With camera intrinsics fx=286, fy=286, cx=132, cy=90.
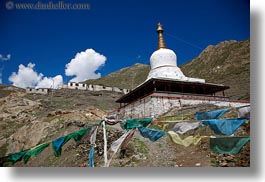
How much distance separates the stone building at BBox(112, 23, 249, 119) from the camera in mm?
9406

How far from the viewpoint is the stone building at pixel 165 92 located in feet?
30.9

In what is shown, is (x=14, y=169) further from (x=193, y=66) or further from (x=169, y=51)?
(x=193, y=66)

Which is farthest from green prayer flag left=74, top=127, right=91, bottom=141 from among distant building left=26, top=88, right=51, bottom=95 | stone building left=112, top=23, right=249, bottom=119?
distant building left=26, top=88, right=51, bottom=95

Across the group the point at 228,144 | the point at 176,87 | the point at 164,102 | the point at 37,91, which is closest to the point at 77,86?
the point at 37,91

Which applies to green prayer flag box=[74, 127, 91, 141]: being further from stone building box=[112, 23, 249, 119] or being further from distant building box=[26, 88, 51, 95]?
distant building box=[26, 88, 51, 95]

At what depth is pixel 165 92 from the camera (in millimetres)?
9617

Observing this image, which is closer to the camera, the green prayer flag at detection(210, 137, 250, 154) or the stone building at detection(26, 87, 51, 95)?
the green prayer flag at detection(210, 137, 250, 154)

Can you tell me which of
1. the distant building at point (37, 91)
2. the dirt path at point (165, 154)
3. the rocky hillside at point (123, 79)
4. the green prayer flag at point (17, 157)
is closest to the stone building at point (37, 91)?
the distant building at point (37, 91)

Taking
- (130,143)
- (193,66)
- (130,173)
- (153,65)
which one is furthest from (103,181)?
(193,66)

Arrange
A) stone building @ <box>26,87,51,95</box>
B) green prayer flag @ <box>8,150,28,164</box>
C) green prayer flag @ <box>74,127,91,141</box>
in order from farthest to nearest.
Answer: stone building @ <box>26,87,51,95</box> < green prayer flag @ <box>8,150,28,164</box> < green prayer flag @ <box>74,127,91,141</box>

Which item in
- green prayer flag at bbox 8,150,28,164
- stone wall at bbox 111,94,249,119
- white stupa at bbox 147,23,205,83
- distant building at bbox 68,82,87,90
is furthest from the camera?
distant building at bbox 68,82,87,90

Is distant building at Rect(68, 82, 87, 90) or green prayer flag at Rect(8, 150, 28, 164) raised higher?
distant building at Rect(68, 82, 87, 90)

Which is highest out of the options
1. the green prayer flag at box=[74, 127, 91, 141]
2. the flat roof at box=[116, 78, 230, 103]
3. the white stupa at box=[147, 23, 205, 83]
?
the white stupa at box=[147, 23, 205, 83]

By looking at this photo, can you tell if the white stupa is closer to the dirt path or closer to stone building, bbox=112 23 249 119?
stone building, bbox=112 23 249 119
